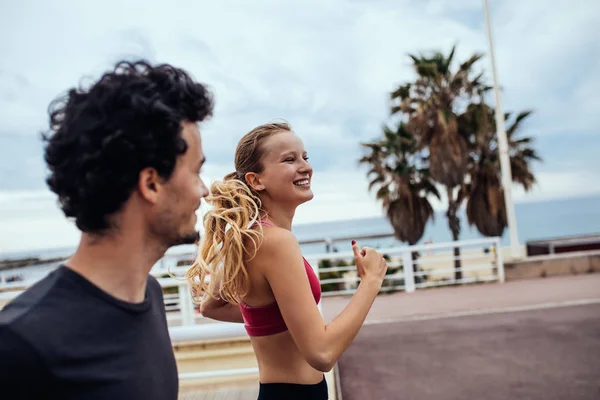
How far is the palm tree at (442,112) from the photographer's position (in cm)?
1458

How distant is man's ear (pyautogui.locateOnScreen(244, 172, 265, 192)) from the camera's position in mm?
1675

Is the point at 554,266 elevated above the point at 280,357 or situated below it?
below

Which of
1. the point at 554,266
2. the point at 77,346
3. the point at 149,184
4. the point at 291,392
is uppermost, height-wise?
the point at 149,184

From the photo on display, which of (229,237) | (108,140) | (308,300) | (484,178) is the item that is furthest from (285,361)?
(484,178)

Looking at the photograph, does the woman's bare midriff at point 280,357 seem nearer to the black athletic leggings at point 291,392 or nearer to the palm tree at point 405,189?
the black athletic leggings at point 291,392

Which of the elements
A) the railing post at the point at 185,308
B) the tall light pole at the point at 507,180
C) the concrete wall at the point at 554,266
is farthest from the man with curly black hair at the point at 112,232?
the tall light pole at the point at 507,180

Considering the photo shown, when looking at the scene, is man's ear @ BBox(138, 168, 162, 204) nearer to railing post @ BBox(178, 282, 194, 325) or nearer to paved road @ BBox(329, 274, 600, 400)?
paved road @ BBox(329, 274, 600, 400)

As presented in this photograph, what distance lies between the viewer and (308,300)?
1402 mm

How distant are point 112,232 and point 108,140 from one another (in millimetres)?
180

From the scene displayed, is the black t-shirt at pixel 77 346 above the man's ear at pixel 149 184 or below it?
below

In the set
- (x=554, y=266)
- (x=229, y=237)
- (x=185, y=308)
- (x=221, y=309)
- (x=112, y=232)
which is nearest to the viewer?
(x=112, y=232)

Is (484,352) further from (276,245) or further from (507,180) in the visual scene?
(507,180)

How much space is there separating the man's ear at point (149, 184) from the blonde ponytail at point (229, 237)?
57cm

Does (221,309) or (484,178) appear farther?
(484,178)
